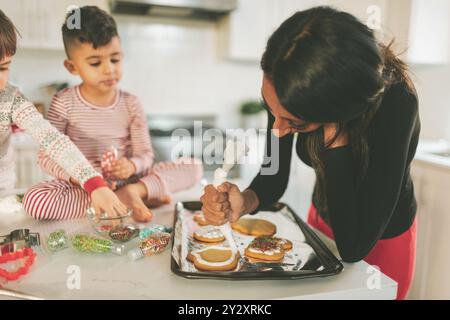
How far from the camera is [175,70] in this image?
243cm

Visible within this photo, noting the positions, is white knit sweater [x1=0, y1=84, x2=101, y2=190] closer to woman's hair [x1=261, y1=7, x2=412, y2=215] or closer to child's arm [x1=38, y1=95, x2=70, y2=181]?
child's arm [x1=38, y1=95, x2=70, y2=181]

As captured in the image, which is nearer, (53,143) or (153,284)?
(153,284)

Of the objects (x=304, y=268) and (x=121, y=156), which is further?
(x=121, y=156)

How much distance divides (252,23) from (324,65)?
1.87 metres

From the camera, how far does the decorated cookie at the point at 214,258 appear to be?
0.59 m

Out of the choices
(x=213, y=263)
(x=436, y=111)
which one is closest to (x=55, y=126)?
(x=213, y=263)

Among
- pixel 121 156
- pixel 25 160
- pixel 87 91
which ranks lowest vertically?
pixel 25 160

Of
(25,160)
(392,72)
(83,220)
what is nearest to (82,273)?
(83,220)

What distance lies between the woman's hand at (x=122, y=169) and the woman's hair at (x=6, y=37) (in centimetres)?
30

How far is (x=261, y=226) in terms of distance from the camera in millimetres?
758

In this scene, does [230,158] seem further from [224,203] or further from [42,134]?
[42,134]

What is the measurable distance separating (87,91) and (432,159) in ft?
3.42

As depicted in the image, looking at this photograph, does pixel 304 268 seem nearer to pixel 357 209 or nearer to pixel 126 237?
pixel 357 209
